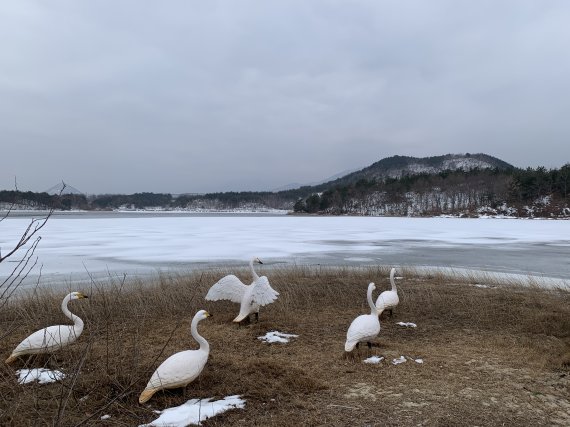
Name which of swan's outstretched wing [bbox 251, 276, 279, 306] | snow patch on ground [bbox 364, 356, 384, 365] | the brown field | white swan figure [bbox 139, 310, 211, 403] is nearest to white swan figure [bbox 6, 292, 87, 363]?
the brown field

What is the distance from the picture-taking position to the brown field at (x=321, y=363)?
15.4 ft

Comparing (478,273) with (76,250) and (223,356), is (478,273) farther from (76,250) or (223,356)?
(76,250)

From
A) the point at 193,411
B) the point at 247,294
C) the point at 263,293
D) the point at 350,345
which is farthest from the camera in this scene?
the point at 247,294

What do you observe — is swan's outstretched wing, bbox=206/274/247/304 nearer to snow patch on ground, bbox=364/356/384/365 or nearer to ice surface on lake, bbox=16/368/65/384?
snow patch on ground, bbox=364/356/384/365

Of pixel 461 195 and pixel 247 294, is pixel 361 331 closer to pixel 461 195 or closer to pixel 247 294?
pixel 247 294

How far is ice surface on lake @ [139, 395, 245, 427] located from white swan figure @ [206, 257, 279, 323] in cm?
295

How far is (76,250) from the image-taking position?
23422 millimetres

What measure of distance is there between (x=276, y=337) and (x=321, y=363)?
145 centimetres

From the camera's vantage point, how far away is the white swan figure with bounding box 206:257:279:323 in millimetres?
8117

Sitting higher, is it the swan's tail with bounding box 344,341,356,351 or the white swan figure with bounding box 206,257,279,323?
the white swan figure with bounding box 206,257,279,323

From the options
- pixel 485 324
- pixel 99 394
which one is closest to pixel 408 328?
pixel 485 324

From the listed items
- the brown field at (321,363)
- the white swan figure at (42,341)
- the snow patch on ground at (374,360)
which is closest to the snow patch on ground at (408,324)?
the brown field at (321,363)

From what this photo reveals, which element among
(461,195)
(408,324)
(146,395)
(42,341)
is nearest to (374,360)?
(408,324)

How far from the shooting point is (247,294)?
8352mm
